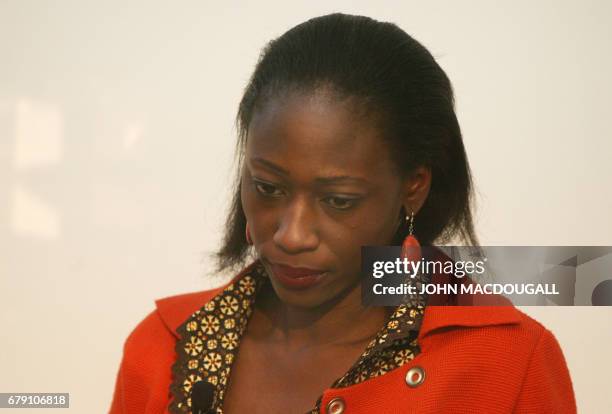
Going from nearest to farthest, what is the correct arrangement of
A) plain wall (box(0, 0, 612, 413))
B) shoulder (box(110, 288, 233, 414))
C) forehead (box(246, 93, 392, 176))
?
forehead (box(246, 93, 392, 176)), shoulder (box(110, 288, 233, 414)), plain wall (box(0, 0, 612, 413))

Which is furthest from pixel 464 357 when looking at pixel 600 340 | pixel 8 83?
pixel 8 83

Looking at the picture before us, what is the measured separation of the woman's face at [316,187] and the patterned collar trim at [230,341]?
118 millimetres

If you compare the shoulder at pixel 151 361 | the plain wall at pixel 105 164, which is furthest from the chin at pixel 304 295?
the plain wall at pixel 105 164

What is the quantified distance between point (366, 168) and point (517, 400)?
41cm

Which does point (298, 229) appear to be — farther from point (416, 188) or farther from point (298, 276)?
point (416, 188)

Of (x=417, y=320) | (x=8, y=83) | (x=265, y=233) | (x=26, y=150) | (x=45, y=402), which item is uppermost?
(x=8, y=83)

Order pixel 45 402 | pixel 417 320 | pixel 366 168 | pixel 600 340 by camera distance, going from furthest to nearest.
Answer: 1. pixel 45 402
2. pixel 600 340
3. pixel 417 320
4. pixel 366 168

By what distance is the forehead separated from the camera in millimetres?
1244

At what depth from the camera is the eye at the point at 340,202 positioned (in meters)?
1.27

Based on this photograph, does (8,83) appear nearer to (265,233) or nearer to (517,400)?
(265,233)

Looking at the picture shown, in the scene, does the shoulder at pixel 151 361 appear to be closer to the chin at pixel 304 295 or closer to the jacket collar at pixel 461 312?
the chin at pixel 304 295

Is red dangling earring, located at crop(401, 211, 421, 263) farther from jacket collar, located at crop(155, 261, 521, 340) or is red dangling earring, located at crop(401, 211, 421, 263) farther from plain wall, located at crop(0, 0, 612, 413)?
plain wall, located at crop(0, 0, 612, 413)

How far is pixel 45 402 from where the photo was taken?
2.05 m

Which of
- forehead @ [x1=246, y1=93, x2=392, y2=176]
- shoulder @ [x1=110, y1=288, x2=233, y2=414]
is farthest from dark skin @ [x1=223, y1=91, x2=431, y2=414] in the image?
shoulder @ [x1=110, y1=288, x2=233, y2=414]
